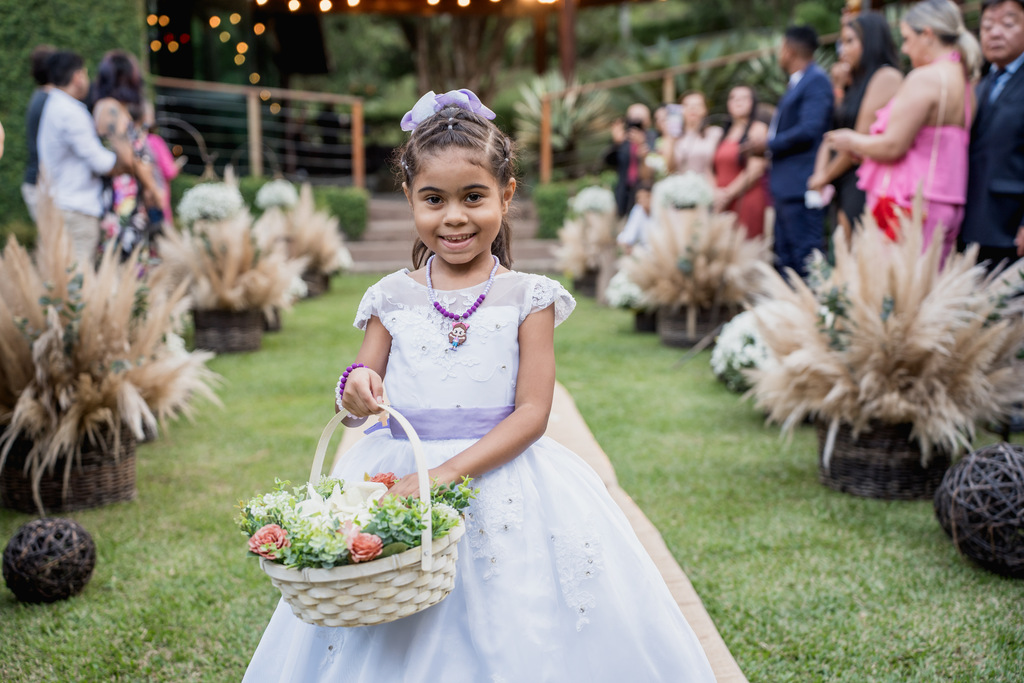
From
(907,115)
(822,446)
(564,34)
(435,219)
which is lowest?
(822,446)

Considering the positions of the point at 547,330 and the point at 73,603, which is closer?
the point at 547,330

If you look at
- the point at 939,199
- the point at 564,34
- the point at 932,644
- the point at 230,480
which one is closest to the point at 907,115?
the point at 939,199

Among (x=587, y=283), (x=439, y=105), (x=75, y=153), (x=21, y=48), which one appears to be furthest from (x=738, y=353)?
(x=21, y=48)

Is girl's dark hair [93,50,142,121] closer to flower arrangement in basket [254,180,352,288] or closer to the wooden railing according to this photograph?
flower arrangement in basket [254,180,352,288]

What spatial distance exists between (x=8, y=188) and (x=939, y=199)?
8528 mm

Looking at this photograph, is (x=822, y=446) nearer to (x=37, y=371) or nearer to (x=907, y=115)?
(x=907, y=115)

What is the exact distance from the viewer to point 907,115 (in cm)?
417

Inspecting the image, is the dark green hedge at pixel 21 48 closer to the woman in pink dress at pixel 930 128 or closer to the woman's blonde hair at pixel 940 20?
the woman in pink dress at pixel 930 128

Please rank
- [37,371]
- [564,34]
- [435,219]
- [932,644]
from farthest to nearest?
[564,34]
[37,371]
[932,644]
[435,219]

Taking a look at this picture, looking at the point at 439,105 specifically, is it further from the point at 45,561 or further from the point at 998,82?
the point at 998,82

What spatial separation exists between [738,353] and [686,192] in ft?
6.90

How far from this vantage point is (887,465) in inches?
144

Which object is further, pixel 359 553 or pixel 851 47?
pixel 851 47

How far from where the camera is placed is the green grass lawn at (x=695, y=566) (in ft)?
8.27
